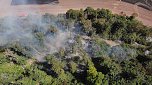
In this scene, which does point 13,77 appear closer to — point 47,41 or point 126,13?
point 47,41

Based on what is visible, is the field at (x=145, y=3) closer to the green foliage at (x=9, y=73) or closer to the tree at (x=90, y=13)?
the tree at (x=90, y=13)

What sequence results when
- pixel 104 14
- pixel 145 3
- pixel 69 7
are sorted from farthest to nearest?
pixel 69 7 < pixel 145 3 < pixel 104 14

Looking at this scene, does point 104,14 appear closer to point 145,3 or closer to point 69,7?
point 69,7

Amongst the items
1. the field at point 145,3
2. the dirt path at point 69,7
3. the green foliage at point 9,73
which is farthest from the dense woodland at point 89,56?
the field at point 145,3

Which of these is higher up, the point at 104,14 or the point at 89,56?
the point at 104,14

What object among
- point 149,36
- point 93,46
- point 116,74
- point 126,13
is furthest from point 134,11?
point 116,74

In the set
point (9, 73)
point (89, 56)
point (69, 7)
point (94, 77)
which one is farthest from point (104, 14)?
point (9, 73)
